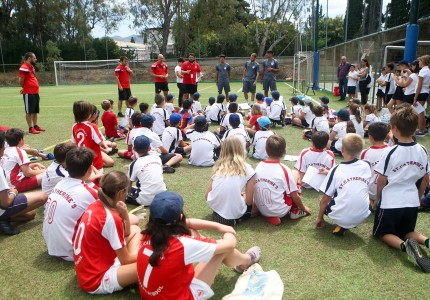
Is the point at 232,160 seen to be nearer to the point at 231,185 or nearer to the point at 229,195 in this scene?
the point at 231,185

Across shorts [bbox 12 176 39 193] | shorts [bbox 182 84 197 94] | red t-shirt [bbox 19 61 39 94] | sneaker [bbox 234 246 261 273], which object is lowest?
sneaker [bbox 234 246 261 273]

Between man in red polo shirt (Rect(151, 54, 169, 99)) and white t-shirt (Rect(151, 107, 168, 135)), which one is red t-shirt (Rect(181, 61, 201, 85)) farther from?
white t-shirt (Rect(151, 107, 168, 135))

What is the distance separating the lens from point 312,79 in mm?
25453

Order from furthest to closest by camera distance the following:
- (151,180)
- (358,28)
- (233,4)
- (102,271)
Result: (233,4) → (358,28) → (151,180) → (102,271)

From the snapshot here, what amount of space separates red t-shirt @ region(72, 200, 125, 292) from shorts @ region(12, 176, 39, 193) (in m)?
3.02

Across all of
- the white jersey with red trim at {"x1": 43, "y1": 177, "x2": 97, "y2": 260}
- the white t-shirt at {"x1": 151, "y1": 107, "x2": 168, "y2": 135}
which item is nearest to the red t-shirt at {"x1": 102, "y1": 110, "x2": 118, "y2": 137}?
the white t-shirt at {"x1": 151, "y1": 107, "x2": 168, "y2": 135}

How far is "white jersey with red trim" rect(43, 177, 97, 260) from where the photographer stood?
136 inches

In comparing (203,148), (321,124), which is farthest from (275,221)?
(321,124)

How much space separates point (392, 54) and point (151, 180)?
1365cm

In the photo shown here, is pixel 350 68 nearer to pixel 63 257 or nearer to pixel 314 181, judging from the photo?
pixel 314 181

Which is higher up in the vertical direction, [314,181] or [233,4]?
[233,4]

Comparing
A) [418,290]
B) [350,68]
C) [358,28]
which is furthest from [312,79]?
[418,290]

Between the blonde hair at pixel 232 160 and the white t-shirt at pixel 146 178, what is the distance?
3.38 ft

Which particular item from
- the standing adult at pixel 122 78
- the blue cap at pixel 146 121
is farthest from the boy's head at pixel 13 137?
the standing adult at pixel 122 78
